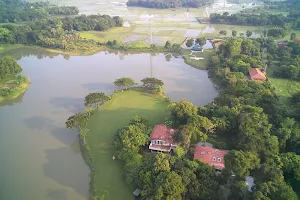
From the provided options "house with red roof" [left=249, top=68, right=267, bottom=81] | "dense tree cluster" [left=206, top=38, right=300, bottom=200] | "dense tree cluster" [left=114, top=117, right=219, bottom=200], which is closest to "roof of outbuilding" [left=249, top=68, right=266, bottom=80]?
"house with red roof" [left=249, top=68, right=267, bottom=81]

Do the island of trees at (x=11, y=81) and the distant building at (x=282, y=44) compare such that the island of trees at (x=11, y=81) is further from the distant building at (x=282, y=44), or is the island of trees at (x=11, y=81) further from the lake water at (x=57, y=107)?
the distant building at (x=282, y=44)

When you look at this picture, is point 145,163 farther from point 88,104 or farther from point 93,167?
point 88,104

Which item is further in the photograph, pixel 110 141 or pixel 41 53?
pixel 41 53

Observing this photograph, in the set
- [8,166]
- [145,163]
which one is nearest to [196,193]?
[145,163]

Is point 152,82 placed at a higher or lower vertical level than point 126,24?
lower

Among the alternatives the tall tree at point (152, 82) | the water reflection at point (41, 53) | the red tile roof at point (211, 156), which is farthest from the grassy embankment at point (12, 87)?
the red tile roof at point (211, 156)

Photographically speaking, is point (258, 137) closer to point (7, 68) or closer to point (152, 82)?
point (152, 82)

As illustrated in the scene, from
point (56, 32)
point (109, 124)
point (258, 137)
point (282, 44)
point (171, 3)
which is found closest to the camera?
point (258, 137)

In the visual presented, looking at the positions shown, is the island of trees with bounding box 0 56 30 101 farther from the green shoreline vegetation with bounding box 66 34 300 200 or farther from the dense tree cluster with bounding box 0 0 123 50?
the dense tree cluster with bounding box 0 0 123 50

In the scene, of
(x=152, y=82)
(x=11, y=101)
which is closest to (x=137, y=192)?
(x=152, y=82)
